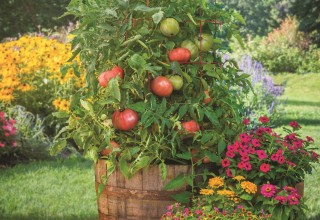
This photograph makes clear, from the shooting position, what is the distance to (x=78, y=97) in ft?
11.0

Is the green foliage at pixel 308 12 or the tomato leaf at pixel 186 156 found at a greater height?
the green foliage at pixel 308 12

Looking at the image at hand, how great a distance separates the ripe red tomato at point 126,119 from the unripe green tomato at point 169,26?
454 mm

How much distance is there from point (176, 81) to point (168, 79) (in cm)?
5

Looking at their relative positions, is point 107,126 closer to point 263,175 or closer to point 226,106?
point 226,106

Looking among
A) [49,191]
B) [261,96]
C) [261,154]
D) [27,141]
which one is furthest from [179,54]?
[261,96]

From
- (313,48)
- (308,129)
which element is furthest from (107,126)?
(313,48)

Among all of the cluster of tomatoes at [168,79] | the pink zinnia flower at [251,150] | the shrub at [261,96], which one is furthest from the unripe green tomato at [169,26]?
the shrub at [261,96]

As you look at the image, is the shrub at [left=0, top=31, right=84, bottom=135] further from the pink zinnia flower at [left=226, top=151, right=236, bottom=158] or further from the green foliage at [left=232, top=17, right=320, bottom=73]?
the green foliage at [left=232, top=17, right=320, bottom=73]

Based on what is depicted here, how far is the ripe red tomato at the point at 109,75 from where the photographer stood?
3.05m

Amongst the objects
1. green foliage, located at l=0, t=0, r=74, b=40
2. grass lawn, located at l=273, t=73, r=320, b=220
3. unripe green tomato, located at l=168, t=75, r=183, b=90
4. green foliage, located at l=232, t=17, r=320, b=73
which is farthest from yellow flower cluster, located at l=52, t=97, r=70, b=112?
green foliage, located at l=232, t=17, r=320, b=73

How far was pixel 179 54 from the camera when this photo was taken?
3.06 m

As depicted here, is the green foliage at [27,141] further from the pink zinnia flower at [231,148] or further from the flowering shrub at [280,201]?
the flowering shrub at [280,201]

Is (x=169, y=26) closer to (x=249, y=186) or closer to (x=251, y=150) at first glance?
(x=251, y=150)

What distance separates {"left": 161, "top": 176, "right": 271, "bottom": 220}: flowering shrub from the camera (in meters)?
2.86
